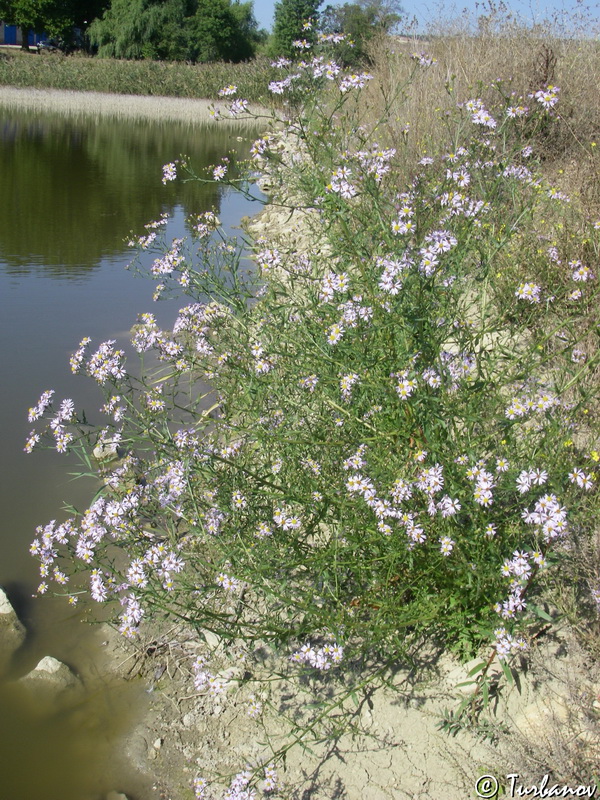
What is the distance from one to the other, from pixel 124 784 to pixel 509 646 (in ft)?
5.53

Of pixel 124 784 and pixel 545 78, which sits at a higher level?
pixel 545 78

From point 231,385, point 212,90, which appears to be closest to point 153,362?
point 231,385

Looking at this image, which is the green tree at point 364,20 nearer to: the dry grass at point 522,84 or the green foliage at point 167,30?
the dry grass at point 522,84

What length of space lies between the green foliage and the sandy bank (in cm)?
1239

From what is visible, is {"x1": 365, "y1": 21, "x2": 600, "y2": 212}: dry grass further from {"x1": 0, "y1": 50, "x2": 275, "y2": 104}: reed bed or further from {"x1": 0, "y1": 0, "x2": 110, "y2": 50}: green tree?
{"x1": 0, "y1": 0, "x2": 110, "y2": 50}: green tree

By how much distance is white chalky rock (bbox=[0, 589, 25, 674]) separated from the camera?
3568mm

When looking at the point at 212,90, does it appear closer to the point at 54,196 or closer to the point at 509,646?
the point at 54,196

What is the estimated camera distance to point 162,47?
147 ft

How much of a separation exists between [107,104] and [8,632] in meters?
31.9

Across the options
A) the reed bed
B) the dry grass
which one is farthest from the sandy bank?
the dry grass

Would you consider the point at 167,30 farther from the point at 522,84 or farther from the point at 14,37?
the point at 522,84

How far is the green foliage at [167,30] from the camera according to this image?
43156 mm

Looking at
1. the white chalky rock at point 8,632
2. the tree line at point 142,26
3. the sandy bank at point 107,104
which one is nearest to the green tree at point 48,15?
the tree line at point 142,26

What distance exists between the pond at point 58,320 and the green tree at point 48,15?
30302mm
